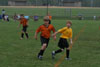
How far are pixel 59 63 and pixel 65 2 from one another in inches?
3116

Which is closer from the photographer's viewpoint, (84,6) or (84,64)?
(84,64)

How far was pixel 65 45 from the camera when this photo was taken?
9.31 m

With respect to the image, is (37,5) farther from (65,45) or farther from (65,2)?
(65,45)

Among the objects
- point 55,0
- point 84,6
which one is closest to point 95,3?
point 84,6

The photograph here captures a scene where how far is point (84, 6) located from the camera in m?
81.1

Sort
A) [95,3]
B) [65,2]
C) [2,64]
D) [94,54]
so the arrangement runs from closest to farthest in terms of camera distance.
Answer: [2,64] → [94,54] → [95,3] → [65,2]

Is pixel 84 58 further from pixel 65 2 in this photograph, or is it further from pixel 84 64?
pixel 65 2

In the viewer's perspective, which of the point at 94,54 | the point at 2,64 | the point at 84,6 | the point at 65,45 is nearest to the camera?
the point at 2,64

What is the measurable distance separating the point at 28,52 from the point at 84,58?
275 centimetres

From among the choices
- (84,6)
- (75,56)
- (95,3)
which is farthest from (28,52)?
(84,6)

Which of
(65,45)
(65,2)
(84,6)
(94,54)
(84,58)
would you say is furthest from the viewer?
(65,2)

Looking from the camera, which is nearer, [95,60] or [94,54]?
[95,60]

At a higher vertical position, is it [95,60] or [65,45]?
[65,45]

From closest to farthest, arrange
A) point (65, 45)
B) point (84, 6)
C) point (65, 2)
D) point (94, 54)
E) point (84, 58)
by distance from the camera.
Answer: point (65, 45)
point (84, 58)
point (94, 54)
point (84, 6)
point (65, 2)
